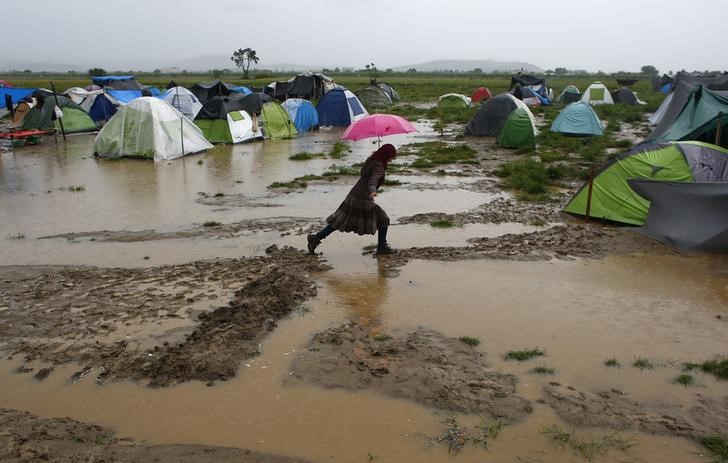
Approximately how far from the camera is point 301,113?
87.7 feet

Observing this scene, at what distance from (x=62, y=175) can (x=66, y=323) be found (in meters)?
11.3

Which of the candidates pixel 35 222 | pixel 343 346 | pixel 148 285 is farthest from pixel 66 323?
pixel 35 222

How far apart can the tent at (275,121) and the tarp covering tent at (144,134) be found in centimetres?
526

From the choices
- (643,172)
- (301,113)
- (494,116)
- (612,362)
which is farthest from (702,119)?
(301,113)

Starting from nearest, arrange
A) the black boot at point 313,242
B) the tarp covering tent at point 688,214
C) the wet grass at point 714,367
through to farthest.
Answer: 1. the wet grass at point 714,367
2. the black boot at point 313,242
3. the tarp covering tent at point 688,214

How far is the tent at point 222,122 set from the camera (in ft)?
72.4

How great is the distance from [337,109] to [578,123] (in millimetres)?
11881

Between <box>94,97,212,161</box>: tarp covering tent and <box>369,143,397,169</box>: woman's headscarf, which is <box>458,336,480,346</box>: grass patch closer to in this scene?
<box>369,143,397,169</box>: woman's headscarf

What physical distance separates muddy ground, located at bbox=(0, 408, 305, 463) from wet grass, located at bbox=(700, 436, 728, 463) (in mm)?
2955

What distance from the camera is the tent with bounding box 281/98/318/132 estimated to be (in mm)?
26359

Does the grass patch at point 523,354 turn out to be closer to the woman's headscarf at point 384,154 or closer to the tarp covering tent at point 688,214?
the woman's headscarf at point 384,154

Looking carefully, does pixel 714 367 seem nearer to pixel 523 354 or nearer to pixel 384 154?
pixel 523 354

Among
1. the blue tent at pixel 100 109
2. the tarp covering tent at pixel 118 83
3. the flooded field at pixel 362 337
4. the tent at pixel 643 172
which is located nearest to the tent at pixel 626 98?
the tent at pixel 643 172

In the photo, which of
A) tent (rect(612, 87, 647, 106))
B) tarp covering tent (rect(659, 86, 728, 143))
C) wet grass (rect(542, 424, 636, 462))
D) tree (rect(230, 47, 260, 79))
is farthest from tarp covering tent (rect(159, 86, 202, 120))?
tree (rect(230, 47, 260, 79))
